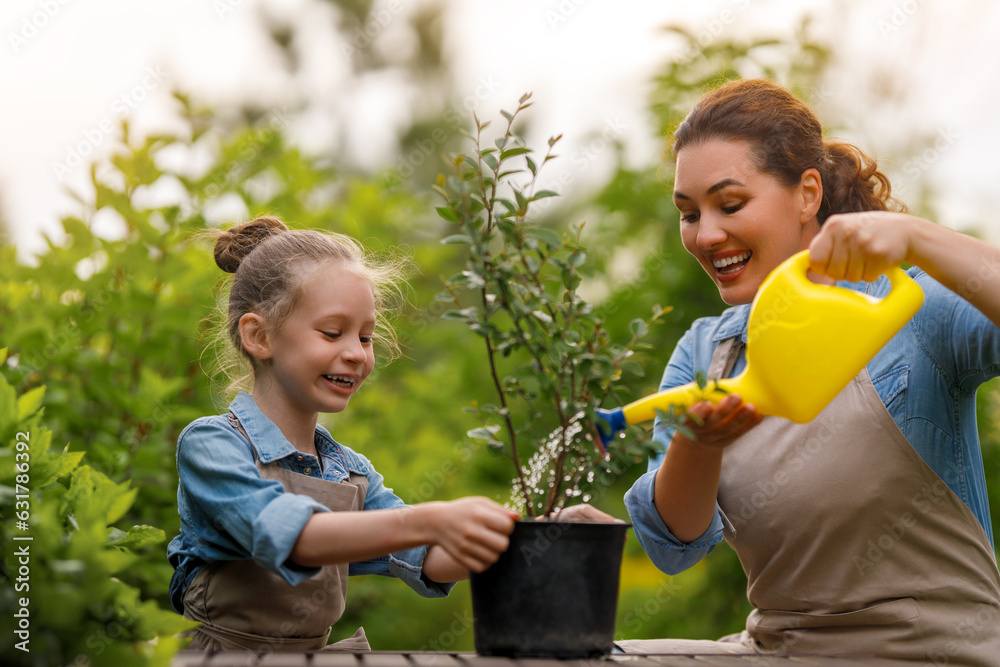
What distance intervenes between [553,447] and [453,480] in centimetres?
238

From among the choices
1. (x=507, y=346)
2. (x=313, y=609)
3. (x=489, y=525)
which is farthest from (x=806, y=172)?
(x=313, y=609)

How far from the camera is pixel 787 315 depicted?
144cm

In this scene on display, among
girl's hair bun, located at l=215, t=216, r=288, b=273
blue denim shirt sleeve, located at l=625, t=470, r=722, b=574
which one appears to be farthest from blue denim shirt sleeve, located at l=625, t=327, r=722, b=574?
girl's hair bun, located at l=215, t=216, r=288, b=273

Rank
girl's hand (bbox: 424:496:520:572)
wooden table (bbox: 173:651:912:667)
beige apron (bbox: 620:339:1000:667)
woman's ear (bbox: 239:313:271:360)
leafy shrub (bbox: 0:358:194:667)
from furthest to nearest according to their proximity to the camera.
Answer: woman's ear (bbox: 239:313:271:360) → beige apron (bbox: 620:339:1000:667) → girl's hand (bbox: 424:496:520:572) → wooden table (bbox: 173:651:912:667) → leafy shrub (bbox: 0:358:194:667)

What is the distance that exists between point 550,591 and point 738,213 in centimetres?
106

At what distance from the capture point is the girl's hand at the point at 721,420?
144cm

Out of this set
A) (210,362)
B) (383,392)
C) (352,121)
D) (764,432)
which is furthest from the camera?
(352,121)

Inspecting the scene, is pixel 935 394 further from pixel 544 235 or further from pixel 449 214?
pixel 449 214

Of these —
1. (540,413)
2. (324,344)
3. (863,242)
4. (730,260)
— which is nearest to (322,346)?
(324,344)

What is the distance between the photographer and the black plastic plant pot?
4.33ft

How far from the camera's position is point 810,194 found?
2.07 meters

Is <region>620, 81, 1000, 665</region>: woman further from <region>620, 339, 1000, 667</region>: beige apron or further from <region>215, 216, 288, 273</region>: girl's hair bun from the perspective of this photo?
<region>215, 216, 288, 273</region>: girl's hair bun

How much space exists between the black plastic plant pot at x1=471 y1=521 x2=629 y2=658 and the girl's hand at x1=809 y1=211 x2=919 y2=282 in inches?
24.8

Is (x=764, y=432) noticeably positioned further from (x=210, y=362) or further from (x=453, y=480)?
(x=453, y=480)
